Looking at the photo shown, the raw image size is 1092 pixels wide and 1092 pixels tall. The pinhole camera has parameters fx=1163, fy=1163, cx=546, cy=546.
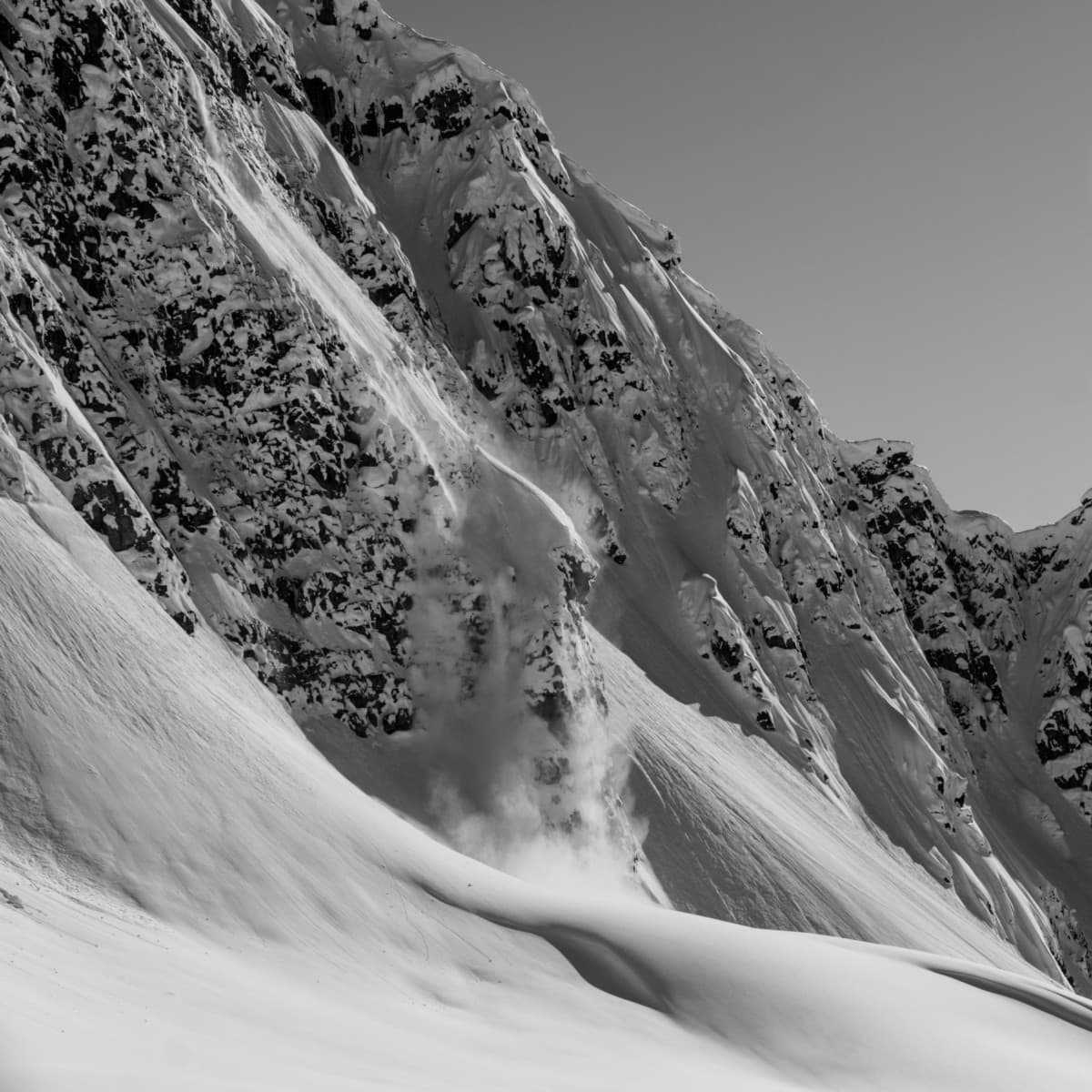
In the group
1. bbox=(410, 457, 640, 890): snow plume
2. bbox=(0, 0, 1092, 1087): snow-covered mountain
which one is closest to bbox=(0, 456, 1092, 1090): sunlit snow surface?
bbox=(0, 0, 1092, 1087): snow-covered mountain

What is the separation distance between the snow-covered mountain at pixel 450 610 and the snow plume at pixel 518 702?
0.75 ft

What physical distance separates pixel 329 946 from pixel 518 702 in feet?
92.0

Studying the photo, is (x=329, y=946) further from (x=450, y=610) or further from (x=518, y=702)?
(x=450, y=610)

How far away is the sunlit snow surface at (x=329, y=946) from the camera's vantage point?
23047mm

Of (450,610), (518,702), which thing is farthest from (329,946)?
(450,610)

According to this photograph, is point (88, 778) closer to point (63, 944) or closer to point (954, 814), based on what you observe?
point (63, 944)

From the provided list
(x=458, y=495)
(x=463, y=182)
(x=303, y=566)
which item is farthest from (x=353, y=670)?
(x=463, y=182)

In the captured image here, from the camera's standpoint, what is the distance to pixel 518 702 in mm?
58562

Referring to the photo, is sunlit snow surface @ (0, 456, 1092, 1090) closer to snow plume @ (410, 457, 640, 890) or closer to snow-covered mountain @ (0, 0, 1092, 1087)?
snow-covered mountain @ (0, 0, 1092, 1087)

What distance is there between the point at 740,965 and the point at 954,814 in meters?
61.8

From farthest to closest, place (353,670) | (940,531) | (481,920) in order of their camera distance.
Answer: (940,531) → (353,670) → (481,920)

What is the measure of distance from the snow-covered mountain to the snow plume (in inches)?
9.0

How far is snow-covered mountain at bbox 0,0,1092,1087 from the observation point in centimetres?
3216

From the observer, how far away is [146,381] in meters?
56.7
